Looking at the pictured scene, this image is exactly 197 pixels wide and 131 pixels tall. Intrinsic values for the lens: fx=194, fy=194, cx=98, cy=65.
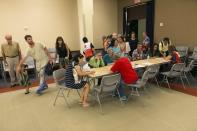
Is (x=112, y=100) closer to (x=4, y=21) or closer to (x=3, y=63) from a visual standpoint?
(x=3, y=63)

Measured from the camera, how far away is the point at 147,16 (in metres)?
8.20

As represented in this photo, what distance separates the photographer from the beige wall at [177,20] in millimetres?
6684

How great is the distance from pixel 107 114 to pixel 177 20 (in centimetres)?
509

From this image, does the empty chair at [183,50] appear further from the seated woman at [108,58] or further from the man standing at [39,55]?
the man standing at [39,55]

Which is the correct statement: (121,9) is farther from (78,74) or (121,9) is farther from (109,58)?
(78,74)

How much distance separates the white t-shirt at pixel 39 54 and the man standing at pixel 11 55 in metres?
1.36

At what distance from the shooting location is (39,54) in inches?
197

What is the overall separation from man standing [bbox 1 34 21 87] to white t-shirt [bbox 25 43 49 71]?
1358mm

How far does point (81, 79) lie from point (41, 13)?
4.53 meters

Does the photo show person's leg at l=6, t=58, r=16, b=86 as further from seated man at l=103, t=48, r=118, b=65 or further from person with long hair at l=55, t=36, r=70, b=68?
seated man at l=103, t=48, r=118, b=65

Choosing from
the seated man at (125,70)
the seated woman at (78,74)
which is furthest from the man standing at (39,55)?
the seated man at (125,70)

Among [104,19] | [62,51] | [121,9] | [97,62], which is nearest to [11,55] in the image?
[62,51]

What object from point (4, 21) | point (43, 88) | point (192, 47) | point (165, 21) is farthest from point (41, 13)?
point (192, 47)

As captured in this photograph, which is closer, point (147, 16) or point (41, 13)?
point (41, 13)
